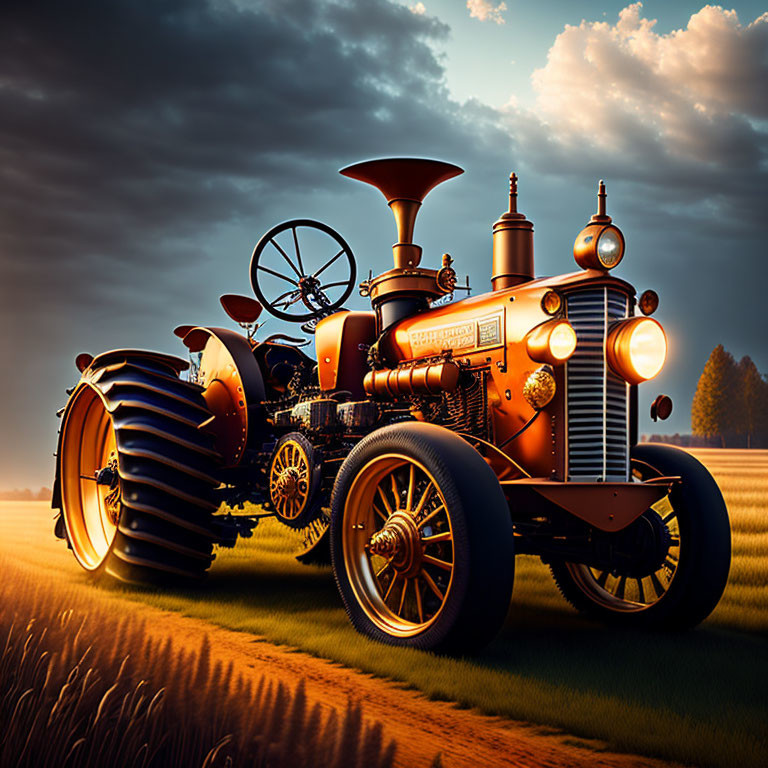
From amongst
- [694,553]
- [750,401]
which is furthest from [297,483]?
[750,401]

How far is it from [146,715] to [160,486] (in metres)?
3.23

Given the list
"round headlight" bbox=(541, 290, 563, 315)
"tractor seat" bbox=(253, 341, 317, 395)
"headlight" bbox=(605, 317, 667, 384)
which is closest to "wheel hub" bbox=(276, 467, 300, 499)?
"tractor seat" bbox=(253, 341, 317, 395)

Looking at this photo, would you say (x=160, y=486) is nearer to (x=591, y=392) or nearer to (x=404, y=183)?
(x=404, y=183)

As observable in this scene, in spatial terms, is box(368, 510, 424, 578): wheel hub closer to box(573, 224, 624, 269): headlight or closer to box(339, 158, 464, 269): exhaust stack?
box(573, 224, 624, 269): headlight

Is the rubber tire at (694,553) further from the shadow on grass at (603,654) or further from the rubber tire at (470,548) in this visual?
the rubber tire at (470,548)

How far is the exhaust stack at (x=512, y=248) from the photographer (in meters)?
5.52

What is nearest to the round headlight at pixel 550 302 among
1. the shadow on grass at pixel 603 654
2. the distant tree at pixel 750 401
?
the shadow on grass at pixel 603 654

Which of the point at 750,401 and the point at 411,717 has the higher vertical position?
the point at 750,401

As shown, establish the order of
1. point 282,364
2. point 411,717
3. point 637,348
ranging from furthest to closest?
point 282,364, point 637,348, point 411,717

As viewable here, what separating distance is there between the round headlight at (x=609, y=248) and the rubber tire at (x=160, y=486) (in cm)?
309

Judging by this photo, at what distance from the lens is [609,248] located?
15.2 feet

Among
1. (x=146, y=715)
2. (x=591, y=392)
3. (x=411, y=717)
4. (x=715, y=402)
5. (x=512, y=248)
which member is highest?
(x=715, y=402)

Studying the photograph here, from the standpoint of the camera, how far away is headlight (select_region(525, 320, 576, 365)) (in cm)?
437

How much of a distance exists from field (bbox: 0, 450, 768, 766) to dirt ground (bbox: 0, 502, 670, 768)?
0.10m
